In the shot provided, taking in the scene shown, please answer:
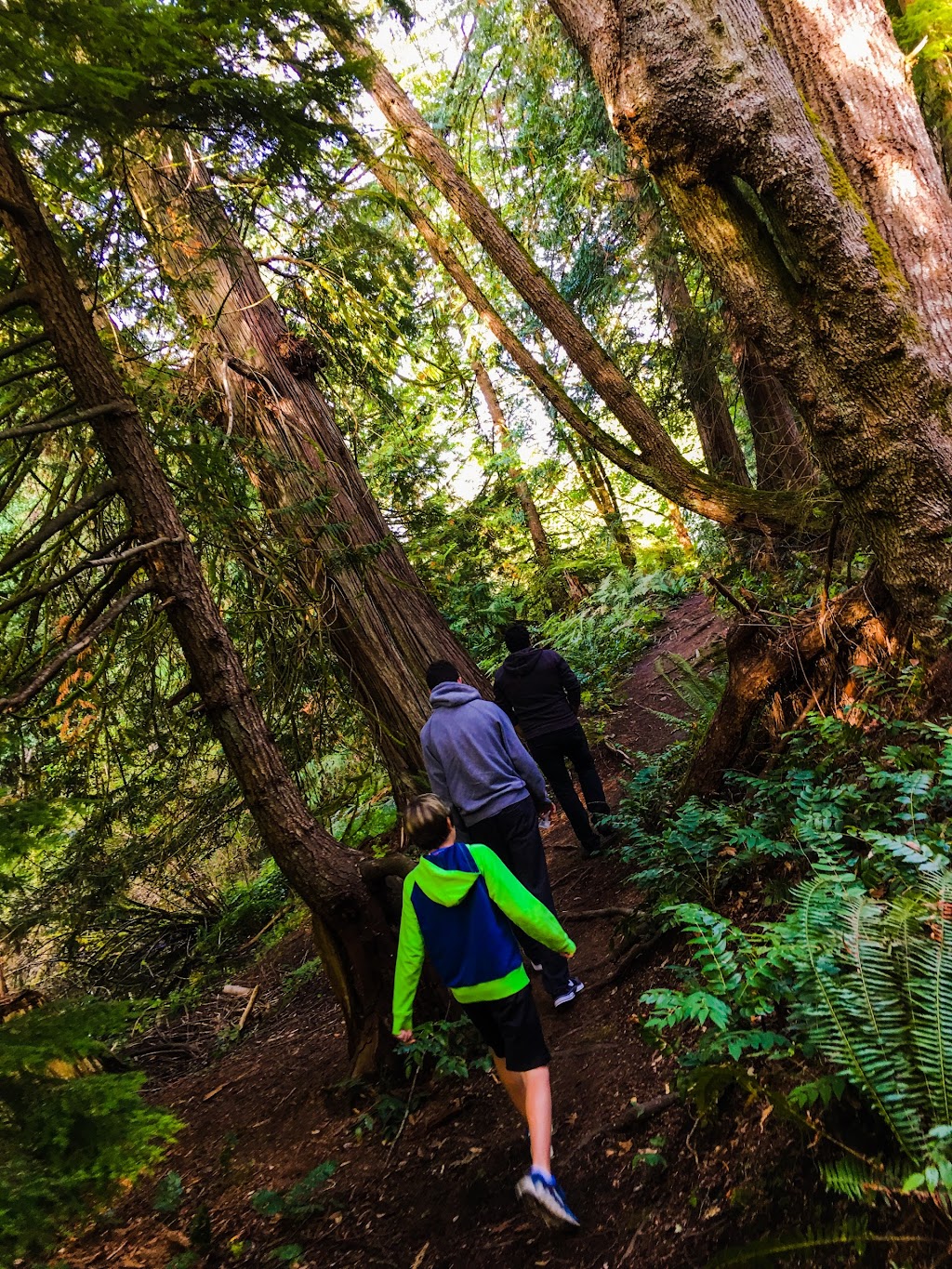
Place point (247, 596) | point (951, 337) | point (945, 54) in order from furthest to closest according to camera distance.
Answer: point (945, 54) < point (247, 596) < point (951, 337)

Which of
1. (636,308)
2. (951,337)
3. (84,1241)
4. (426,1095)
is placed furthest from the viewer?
(636,308)

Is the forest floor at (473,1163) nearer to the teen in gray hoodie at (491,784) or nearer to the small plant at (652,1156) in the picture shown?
the small plant at (652,1156)

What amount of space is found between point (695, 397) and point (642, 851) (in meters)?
6.81

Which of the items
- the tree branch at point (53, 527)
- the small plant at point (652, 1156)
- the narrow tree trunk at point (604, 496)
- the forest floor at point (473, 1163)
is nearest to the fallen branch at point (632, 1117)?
the forest floor at point (473, 1163)

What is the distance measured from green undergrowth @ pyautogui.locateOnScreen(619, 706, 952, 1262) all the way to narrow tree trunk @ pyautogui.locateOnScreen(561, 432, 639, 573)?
28.1 feet

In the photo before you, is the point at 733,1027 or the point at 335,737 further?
the point at 335,737

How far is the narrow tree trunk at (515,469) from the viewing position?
13.1m

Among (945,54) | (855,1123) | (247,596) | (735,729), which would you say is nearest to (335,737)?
(247,596)

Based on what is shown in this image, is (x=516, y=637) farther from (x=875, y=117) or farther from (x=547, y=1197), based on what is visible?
(x=875, y=117)

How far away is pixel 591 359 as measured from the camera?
281 inches

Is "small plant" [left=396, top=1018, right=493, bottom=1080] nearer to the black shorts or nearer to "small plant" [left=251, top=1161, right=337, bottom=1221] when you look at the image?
"small plant" [left=251, top=1161, right=337, bottom=1221]

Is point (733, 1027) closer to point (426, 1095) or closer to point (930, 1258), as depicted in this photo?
point (930, 1258)

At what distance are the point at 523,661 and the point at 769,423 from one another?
17.6 ft

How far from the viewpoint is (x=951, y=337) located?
177 inches
